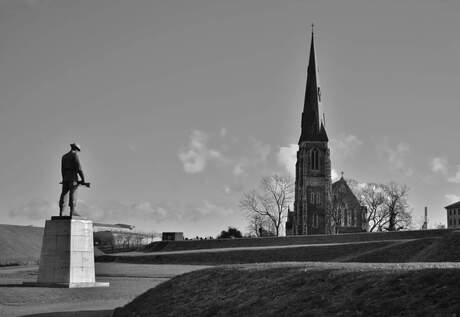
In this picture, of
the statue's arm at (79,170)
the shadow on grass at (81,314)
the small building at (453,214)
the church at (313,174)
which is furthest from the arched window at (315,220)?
the shadow on grass at (81,314)

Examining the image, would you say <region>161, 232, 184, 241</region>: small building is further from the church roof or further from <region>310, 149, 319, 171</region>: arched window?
the church roof

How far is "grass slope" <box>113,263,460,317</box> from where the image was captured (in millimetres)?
15219

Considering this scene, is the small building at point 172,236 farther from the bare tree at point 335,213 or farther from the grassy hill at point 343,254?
the bare tree at point 335,213

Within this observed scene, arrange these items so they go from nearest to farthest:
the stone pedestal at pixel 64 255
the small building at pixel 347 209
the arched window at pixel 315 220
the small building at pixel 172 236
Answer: the stone pedestal at pixel 64 255
the small building at pixel 172 236
the arched window at pixel 315 220
the small building at pixel 347 209

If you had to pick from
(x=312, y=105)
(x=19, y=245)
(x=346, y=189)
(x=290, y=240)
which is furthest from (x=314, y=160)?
(x=19, y=245)

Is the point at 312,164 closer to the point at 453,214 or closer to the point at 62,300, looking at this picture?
the point at 453,214

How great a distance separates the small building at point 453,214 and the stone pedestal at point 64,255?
142923 millimetres

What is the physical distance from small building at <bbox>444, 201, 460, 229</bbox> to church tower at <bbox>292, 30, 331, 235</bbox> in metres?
50.6

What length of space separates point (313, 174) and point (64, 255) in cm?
9851

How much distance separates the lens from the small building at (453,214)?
162 metres

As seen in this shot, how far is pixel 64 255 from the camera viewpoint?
29.4m

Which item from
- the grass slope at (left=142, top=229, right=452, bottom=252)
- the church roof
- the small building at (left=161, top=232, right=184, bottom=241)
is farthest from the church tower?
the grass slope at (left=142, top=229, right=452, bottom=252)

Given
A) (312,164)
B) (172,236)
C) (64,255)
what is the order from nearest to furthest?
(64,255) → (172,236) → (312,164)

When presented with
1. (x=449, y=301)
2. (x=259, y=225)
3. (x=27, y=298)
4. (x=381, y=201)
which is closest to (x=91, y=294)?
(x=27, y=298)
